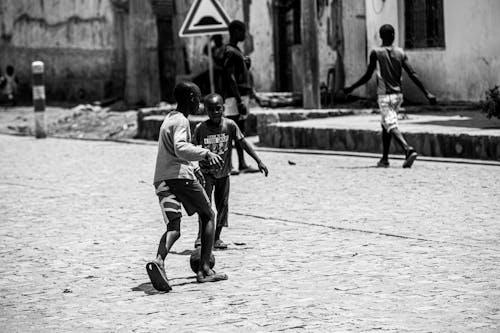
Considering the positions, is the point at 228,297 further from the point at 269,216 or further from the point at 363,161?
the point at 363,161

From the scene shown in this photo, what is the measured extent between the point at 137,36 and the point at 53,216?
15078 millimetres

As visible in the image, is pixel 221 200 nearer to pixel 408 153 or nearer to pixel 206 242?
pixel 206 242

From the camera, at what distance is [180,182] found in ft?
24.7

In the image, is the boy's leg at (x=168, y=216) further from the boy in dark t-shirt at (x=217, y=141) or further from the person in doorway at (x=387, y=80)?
the person in doorway at (x=387, y=80)

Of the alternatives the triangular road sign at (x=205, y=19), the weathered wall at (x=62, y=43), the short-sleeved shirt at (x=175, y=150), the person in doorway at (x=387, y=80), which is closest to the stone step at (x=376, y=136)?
the person in doorway at (x=387, y=80)

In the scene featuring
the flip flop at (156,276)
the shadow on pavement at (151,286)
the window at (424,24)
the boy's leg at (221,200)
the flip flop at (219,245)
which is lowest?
the shadow on pavement at (151,286)

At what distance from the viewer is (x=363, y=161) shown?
1513 cm

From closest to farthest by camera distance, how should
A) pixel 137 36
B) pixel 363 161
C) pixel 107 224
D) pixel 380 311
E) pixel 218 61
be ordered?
pixel 380 311, pixel 107 224, pixel 363 161, pixel 218 61, pixel 137 36

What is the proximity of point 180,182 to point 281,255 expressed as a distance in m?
1.24


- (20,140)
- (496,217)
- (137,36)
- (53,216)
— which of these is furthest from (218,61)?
(496,217)


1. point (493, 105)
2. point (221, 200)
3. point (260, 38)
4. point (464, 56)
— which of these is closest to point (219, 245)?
point (221, 200)

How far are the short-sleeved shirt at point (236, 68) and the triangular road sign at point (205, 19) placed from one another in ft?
8.94

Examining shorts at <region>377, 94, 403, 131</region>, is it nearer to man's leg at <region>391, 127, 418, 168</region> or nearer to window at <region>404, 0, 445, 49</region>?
man's leg at <region>391, 127, 418, 168</region>

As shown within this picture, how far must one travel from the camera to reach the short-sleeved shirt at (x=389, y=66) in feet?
46.4
